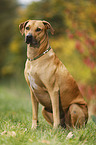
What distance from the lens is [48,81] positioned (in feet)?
10.9

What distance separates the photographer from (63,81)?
3.52m

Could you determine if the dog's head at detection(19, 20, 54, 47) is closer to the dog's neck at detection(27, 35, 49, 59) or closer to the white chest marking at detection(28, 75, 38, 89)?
the dog's neck at detection(27, 35, 49, 59)

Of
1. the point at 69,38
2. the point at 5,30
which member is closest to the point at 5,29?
the point at 5,30

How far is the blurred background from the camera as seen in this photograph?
7.52m

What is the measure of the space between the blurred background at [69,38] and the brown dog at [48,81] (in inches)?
146

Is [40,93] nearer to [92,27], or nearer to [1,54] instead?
[92,27]

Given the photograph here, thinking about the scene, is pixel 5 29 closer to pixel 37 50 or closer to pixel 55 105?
pixel 37 50

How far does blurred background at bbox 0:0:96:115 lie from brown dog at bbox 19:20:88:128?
3711mm

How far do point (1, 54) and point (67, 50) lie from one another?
11996 millimetres

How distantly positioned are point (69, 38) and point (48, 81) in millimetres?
5523

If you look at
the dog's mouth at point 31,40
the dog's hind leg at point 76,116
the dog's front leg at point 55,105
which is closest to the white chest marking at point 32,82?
the dog's front leg at point 55,105

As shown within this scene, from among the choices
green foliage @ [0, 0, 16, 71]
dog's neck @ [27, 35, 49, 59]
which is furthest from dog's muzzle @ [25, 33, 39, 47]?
green foliage @ [0, 0, 16, 71]

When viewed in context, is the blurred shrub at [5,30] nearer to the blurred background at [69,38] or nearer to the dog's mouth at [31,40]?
the blurred background at [69,38]

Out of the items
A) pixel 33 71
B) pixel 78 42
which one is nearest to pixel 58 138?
pixel 33 71
